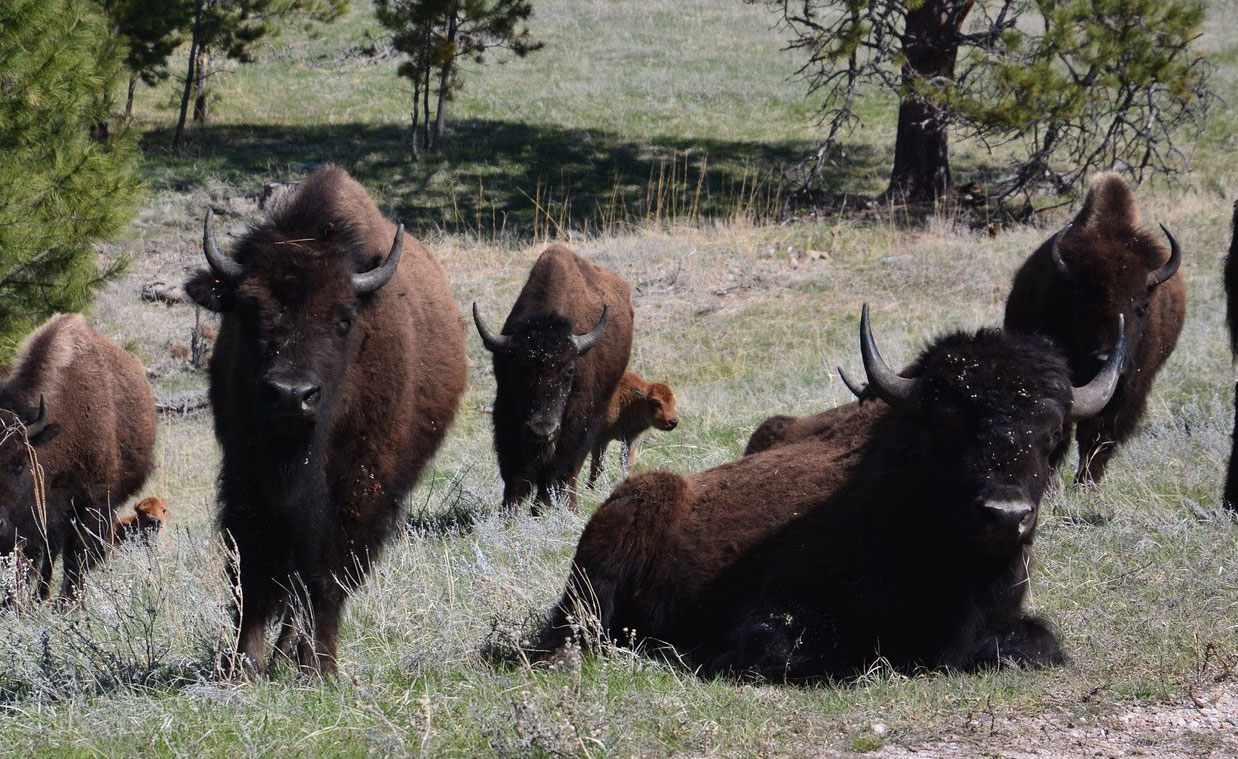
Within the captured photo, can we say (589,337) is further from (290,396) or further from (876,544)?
(290,396)

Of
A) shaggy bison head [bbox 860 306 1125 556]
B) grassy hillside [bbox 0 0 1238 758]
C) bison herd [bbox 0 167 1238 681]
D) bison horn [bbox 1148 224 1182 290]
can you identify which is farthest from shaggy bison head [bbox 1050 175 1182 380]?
shaggy bison head [bbox 860 306 1125 556]

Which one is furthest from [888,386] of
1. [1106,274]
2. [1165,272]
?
[1165,272]

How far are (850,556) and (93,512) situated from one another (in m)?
6.92

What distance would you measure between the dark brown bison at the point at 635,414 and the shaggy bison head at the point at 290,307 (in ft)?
23.3

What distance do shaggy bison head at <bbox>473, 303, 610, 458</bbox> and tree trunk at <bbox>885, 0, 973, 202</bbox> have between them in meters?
13.2

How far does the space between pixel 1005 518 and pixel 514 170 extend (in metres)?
28.1

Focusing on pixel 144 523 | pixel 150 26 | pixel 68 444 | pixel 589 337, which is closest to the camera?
pixel 68 444

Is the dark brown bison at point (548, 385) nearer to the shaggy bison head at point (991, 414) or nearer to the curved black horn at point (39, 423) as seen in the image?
the curved black horn at point (39, 423)

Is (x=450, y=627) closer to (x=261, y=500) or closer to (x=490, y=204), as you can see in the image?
(x=261, y=500)

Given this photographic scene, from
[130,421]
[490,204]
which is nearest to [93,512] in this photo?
[130,421]

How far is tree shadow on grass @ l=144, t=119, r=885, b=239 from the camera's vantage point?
90.8ft

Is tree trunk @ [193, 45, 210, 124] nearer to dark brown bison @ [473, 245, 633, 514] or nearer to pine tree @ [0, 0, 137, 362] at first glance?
pine tree @ [0, 0, 137, 362]

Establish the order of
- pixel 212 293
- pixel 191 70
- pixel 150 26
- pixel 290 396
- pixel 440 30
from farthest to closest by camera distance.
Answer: pixel 440 30 → pixel 191 70 → pixel 150 26 → pixel 212 293 → pixel 290 396

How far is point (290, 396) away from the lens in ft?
17.1
